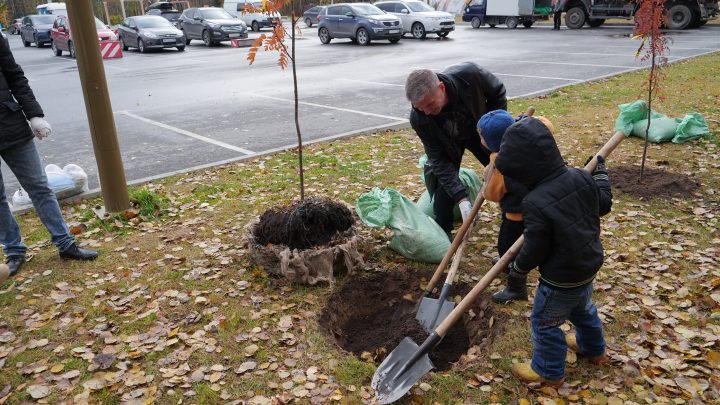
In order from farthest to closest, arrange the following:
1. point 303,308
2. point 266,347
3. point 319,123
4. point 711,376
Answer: point 319,123, point 303,308, point 266,347, point 711,376

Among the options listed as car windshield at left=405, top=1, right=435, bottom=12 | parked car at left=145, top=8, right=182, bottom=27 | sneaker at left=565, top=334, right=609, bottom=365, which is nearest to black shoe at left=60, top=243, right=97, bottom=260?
sneaker at left=565, top=334, right=609, bottom=365

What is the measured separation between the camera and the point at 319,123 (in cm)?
877

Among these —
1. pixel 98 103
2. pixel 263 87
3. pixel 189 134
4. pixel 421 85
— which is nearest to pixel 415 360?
pixel 421 85

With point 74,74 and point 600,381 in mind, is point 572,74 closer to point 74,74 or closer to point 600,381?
point 600,381

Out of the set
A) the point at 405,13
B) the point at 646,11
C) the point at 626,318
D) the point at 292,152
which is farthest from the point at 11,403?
the point at 405,13

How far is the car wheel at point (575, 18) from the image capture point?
24750 mm

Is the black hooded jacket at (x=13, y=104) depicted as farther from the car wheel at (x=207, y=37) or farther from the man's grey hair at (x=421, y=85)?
the car wheel at (x=207, y=37)

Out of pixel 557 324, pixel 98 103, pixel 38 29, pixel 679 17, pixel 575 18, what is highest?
pixel 38 29

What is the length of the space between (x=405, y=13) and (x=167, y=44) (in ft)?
34.3

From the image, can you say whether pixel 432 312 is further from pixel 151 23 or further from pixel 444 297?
pixel 151 23

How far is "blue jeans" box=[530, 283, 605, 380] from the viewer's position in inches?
106

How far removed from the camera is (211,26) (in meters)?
23.6

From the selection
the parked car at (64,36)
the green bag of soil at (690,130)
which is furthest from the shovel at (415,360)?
the parked car at (64,36)

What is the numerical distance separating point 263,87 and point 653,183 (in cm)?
914
